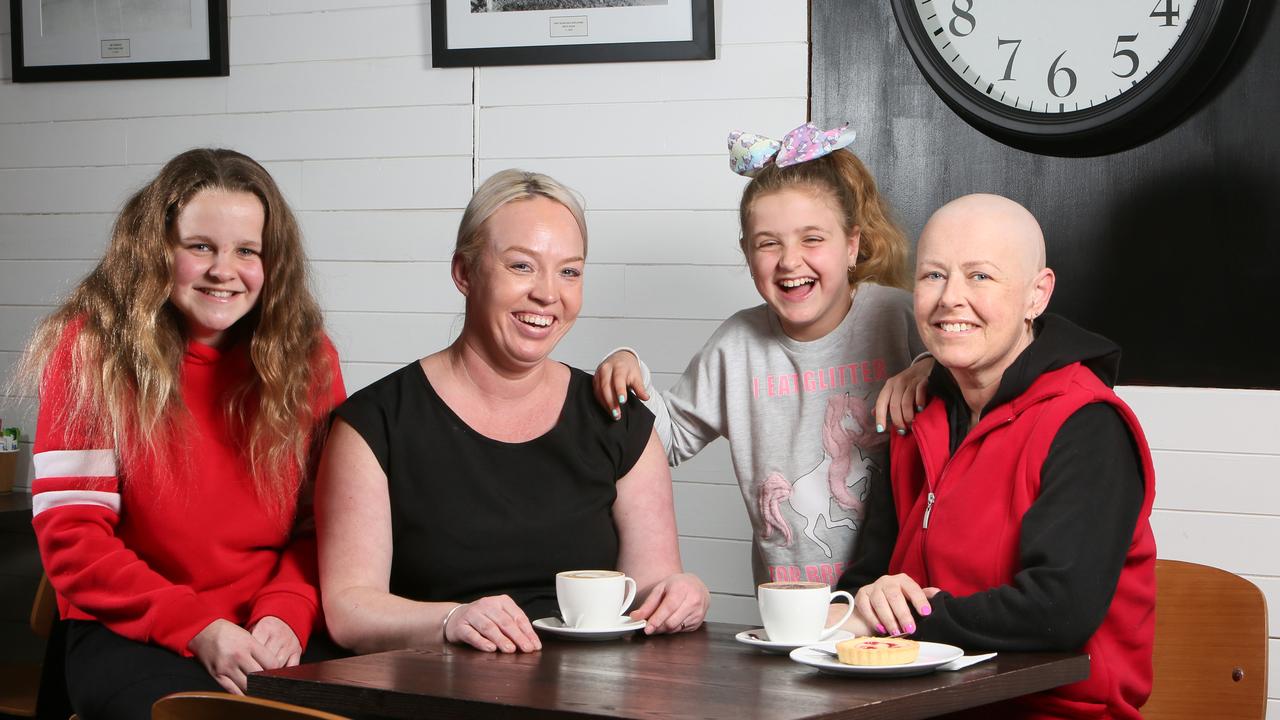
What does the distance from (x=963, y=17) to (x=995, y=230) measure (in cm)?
107

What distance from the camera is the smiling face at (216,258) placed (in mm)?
1975

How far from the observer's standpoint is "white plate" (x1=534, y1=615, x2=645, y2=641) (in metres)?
1.57

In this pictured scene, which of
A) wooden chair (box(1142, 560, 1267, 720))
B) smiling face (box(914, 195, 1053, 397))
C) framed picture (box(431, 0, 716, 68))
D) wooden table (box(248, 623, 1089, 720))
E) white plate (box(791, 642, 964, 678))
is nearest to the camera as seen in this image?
wooden table (box(248, 623, 1089, 720))

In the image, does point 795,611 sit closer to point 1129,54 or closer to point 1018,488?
point 1018,488

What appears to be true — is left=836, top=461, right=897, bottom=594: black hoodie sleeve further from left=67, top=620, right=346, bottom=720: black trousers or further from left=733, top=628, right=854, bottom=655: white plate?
left=67, top=620, right=346, bottom=720: black trousers

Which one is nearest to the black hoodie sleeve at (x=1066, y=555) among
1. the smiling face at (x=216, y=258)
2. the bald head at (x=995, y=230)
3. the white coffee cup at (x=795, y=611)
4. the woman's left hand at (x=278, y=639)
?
the white coffee cup at (x=795, y=611)

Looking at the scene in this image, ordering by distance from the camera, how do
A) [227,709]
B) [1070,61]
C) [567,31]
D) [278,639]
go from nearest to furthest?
[227,709]
[278,639]
[1070,61]
[567,31]

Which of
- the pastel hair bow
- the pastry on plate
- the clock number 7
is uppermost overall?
the clock number 7

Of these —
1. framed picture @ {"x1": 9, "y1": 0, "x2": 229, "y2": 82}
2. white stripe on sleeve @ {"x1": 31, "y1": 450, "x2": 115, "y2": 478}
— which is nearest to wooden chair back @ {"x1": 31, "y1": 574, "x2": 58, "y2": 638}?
white stripe on sleeve @ {"x1": 31, "y1": 450, "x2": 115, "y2": 478}

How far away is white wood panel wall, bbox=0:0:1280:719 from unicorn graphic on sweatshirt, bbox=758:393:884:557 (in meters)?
0.76

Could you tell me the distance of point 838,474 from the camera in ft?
6.84

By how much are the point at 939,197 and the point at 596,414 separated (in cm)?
110

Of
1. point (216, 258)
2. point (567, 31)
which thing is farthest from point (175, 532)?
point (567, 31)

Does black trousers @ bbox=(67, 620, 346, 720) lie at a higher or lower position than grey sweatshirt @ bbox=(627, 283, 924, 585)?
lower
